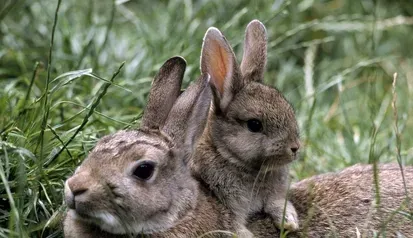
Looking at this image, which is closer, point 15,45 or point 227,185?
point 227,185

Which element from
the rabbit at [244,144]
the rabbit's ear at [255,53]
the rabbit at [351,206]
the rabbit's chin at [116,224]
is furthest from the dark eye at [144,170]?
the rabbit's ear at [255,53]

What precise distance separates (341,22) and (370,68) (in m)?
0.58

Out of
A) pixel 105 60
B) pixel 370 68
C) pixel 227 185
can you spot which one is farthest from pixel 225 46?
pixel 370 68

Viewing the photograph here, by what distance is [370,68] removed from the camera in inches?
379

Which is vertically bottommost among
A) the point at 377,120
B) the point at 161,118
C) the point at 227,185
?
the point at 377,120

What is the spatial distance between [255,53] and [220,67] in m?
0.39

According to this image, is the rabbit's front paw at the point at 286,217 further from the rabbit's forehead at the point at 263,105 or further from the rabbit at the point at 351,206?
the rabbit's forehead at the point at 263,105

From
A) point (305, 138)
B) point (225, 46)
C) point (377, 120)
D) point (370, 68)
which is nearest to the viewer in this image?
point (225, 46)

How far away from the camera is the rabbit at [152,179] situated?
17.5 ft

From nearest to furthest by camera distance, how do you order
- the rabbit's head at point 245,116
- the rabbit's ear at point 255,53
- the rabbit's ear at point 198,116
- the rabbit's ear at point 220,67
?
the rabbit's ear at point 198,116 < the rabbit's head at point 245,116 < the rabbit's ear at point 220,67 < the rabbit's ear at point 255,53

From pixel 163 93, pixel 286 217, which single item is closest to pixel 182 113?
pixel 163 93

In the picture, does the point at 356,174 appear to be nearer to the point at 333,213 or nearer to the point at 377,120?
the point at 333,213

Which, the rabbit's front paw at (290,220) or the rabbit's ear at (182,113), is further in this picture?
the rabbit's front paw at (290,220)

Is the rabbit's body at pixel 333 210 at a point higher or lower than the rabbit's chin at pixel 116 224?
lower
